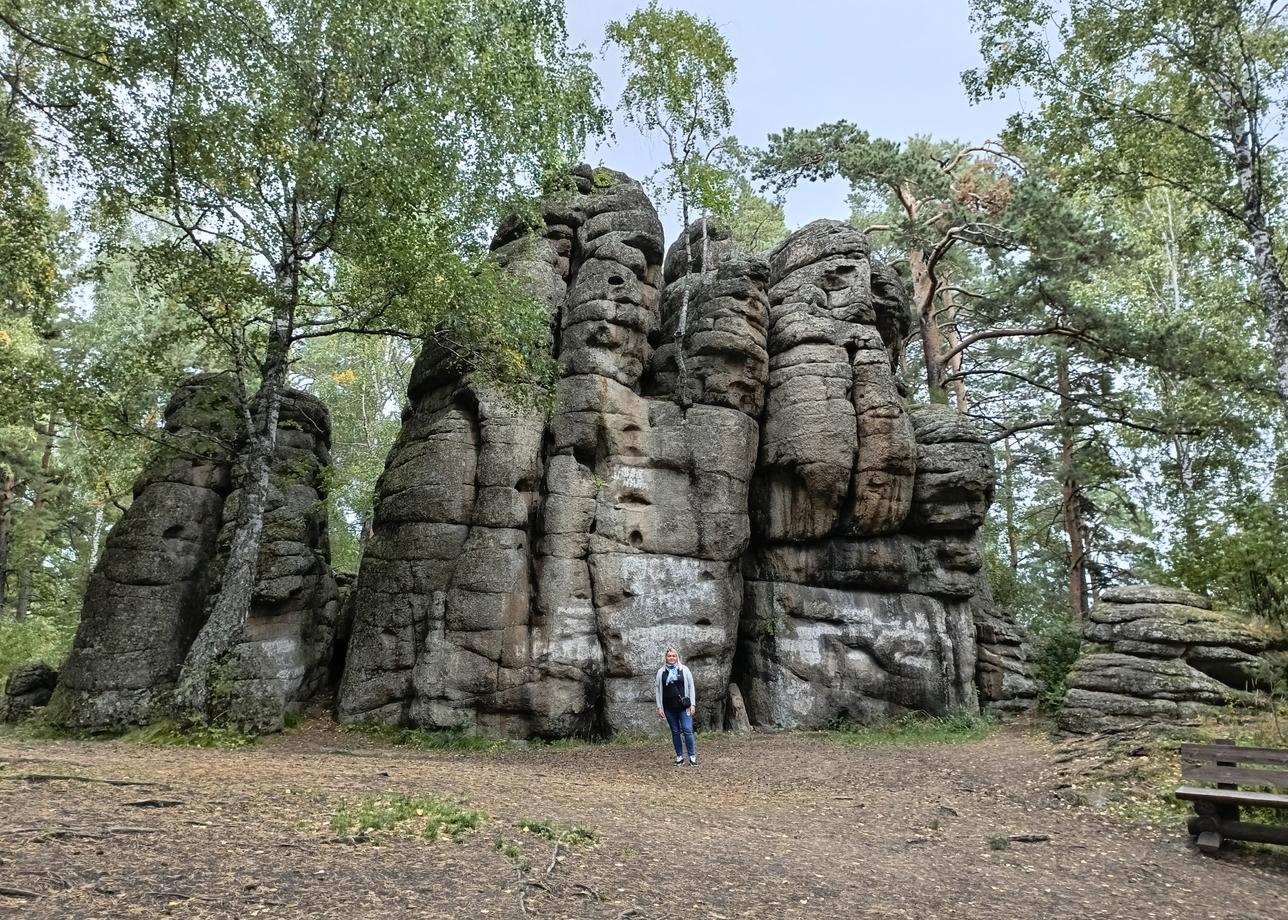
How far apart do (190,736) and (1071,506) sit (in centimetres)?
2635

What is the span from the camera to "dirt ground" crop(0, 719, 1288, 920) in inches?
187

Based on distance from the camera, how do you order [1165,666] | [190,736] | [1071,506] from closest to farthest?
1. [190,736]
2. [1165,666]
3. [1071,506]

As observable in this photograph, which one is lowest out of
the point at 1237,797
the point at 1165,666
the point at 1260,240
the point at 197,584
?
the point at 1237,797

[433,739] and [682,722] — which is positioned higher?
[682,722]

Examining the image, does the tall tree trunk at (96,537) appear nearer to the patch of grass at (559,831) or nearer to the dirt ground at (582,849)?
the dirt ground at (582,849)

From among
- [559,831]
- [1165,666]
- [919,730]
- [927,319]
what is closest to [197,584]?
[559,831]

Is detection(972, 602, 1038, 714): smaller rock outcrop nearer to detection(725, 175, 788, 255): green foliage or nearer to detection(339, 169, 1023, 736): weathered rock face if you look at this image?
detection(339, 169, 1023, 736): weathered rock face

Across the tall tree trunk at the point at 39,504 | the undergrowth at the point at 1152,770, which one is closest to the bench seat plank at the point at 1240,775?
the undergrowth at the point at 1152,770

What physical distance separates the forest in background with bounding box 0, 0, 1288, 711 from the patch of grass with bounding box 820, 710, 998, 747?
3846 millimetres

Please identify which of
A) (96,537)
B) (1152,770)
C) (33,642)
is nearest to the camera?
(1152,770)

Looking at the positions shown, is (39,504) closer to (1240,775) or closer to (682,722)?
(682,722)

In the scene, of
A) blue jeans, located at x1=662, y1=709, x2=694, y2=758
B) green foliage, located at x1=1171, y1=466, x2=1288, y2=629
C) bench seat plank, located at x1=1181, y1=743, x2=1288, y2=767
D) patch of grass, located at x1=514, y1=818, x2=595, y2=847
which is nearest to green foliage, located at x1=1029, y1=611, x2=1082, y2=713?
green foliage, located at x1=1171, y1=466, x2=1288, y2=629

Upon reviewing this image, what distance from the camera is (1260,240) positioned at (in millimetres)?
13031

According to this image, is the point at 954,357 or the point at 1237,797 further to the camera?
the point at 954,357
